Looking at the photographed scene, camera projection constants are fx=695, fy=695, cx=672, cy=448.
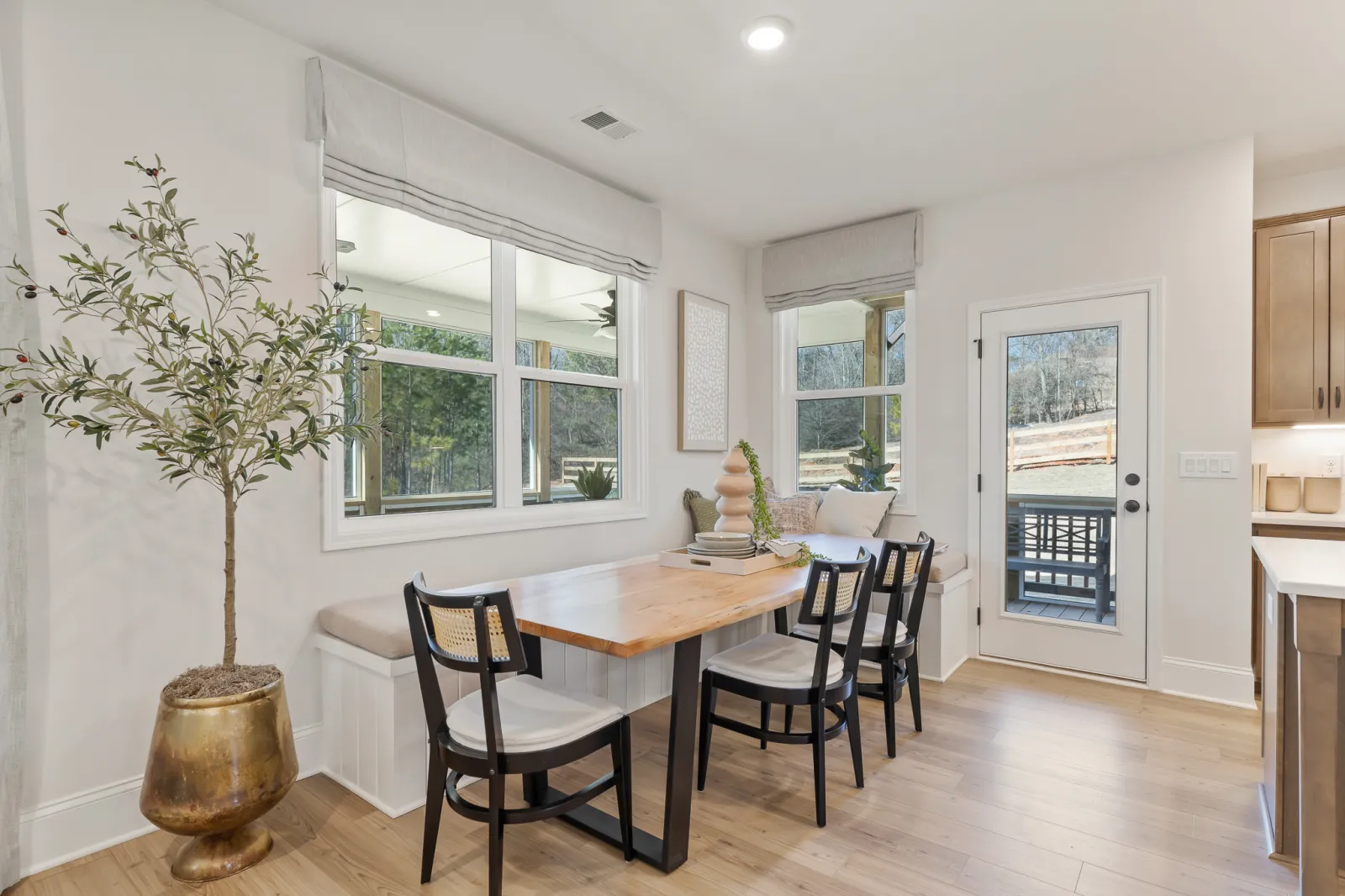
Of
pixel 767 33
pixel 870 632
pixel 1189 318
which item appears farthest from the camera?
pixel 1189 318

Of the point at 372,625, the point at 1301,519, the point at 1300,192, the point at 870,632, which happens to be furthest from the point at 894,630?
the point at 1300,192

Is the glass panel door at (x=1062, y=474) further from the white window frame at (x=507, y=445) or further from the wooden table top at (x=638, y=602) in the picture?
the white window frame at (x=507, y=445)

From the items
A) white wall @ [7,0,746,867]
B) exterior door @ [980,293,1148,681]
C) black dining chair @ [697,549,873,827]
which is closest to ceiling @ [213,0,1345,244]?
white wall @ [7,0,746,867]

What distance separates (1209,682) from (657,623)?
118 inches

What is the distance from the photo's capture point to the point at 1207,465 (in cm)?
325

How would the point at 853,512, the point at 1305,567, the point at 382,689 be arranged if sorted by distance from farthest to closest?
the point at 853,512
the point at 382,689
the point at 1305,567

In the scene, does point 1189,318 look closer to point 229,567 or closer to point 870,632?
point 870,632

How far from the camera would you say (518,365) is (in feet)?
11.1

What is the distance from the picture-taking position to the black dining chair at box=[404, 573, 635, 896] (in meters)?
1.61

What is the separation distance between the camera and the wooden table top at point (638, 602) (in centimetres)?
171

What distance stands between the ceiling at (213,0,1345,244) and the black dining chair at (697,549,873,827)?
1.82 meters

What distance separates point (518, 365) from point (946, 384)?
2405 millimetres

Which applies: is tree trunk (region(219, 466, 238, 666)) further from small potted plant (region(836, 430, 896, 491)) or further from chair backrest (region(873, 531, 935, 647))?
small potted plant (region(836, 430, 896, 491))

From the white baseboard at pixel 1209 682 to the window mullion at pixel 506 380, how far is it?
324 centimetres
